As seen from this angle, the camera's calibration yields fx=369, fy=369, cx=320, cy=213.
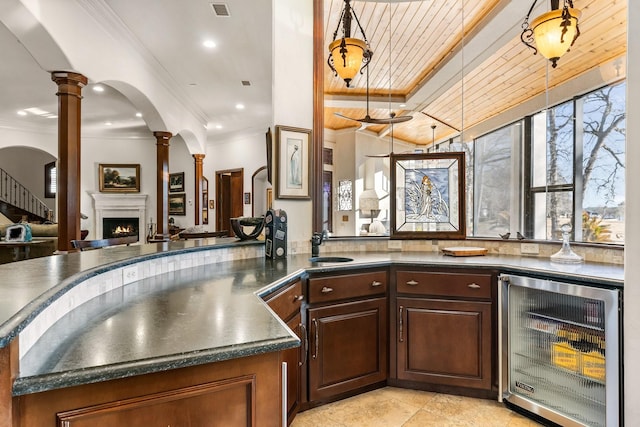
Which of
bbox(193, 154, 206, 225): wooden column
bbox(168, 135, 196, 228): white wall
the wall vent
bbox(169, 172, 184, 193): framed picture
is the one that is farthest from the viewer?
bbox(169, 172, 184, 193): framed picture

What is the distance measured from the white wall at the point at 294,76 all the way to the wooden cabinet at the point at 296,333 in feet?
2.78

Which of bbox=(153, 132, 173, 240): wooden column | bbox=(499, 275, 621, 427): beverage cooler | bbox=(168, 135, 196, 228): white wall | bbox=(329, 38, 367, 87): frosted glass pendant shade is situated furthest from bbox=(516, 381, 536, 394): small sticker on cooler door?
bbox=(168, 135, 196, 228): white wall

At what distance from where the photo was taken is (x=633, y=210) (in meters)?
1.45

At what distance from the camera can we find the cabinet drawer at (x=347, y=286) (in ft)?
7.45

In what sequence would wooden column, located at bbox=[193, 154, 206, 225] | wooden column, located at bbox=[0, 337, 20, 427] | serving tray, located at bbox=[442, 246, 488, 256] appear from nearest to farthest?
wooden column, located at bbox=[0, 337, 20, 427] < serving tray, located at bbox=[442, 246, 488, 256] < wooden column, located at bbox=[193, 154, 206, 225]

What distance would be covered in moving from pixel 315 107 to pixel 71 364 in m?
2.60

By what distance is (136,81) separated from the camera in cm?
463

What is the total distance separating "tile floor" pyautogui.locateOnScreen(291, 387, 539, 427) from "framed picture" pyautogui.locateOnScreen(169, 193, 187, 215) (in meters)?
8.17

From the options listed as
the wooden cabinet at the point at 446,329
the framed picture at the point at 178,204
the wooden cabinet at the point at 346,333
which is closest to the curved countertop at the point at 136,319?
the wooden cabinet at the point at 346,333

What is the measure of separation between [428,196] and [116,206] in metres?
8.54

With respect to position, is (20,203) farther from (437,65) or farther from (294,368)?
(294,368)

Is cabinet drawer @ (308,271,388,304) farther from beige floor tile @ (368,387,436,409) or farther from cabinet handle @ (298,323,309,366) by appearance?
beige floor tile @ (368,387,436,409)

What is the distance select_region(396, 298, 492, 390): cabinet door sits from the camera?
242 cm

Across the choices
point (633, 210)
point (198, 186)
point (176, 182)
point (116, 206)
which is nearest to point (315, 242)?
point (633, 210)
